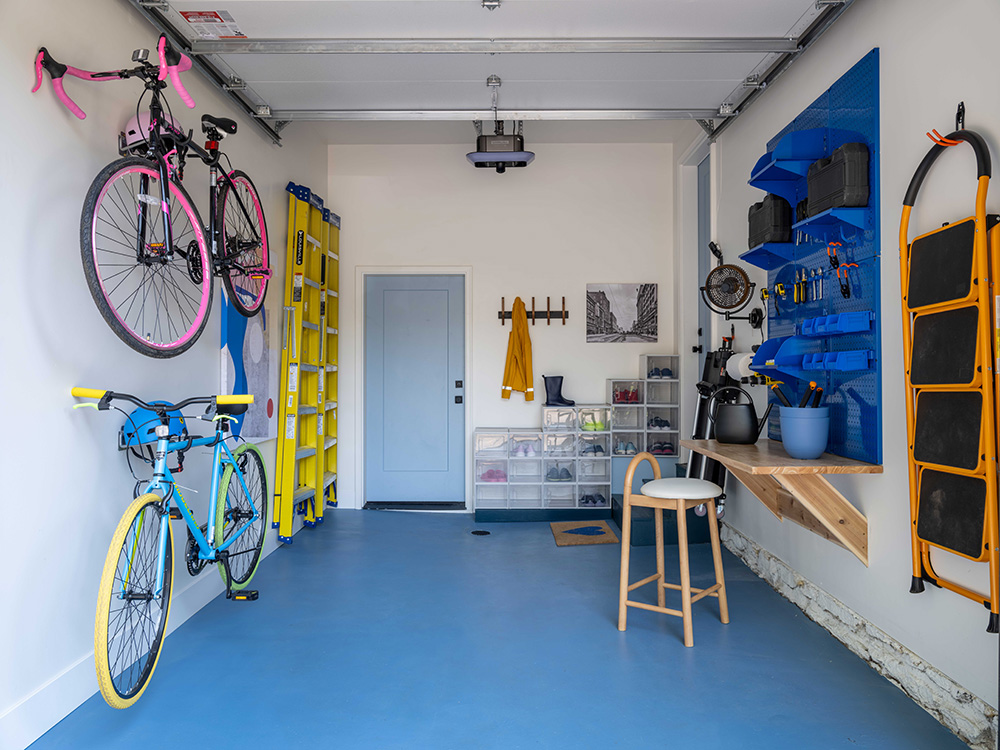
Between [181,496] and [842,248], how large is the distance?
3.19 meters

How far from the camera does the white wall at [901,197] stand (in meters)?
2.15

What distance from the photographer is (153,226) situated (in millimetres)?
2938

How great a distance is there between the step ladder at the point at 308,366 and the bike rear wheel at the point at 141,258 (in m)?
1.35

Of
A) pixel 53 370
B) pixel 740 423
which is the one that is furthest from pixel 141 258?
pixel 740 423

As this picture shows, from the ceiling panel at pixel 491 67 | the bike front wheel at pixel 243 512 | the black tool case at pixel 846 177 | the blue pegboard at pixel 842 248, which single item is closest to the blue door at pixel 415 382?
the bike front wheel at pixel 243 512

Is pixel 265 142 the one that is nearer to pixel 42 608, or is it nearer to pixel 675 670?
pixel 42 608

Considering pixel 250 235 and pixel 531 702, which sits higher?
pixel 250 235

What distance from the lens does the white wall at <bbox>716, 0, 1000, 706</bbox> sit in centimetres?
215

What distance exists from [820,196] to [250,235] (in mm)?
2971

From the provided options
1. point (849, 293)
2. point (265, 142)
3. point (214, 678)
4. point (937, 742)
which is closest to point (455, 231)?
point (265, 142)

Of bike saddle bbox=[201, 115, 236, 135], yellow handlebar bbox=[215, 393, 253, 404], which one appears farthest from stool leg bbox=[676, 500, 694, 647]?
bike saddle bbox=[201, 115, 236, 135]

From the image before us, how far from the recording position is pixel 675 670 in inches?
107

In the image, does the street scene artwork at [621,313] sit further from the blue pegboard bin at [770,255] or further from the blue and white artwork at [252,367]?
the blue and white artwork at [252,367]

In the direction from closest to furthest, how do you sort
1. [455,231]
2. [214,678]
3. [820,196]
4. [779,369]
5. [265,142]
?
[214,678] < [820,196] < [779,369] < [265,142] < [455,231]
